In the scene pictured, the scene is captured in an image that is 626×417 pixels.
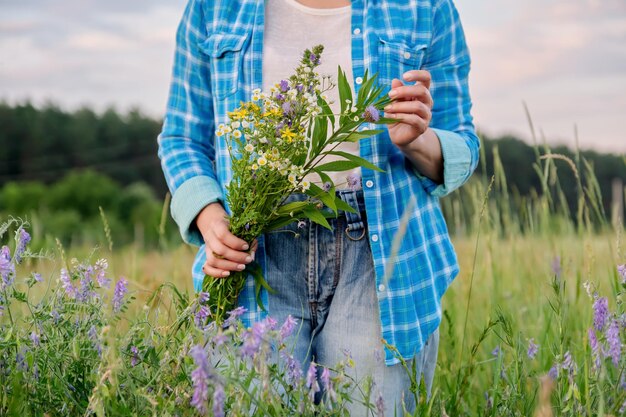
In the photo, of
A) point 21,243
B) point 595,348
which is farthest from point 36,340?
point 595,348

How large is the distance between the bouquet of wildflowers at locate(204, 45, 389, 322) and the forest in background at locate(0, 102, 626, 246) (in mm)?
17808

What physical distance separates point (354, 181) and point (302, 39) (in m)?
0.49

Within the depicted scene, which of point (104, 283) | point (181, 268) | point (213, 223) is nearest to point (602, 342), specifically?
point (213, 223)

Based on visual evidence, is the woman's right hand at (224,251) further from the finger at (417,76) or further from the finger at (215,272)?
the finger at (417,76)

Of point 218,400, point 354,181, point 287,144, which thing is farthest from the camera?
point 354,181

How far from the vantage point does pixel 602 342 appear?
174 cm

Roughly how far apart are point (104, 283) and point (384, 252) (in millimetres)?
806

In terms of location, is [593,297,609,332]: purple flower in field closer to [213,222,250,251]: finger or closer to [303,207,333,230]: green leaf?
[303,207,333,230]: green leaf

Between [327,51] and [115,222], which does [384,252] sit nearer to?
[327,51]

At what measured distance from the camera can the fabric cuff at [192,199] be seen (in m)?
2.09

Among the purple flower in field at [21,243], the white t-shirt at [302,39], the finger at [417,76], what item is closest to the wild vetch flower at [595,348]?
the finger at [417,76]

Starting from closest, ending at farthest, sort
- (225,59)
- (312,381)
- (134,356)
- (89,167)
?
(312,381) → (134,356) → (225,59) → (89,167)

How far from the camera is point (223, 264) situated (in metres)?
1.87

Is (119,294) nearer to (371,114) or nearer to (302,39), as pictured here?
(371,114)
